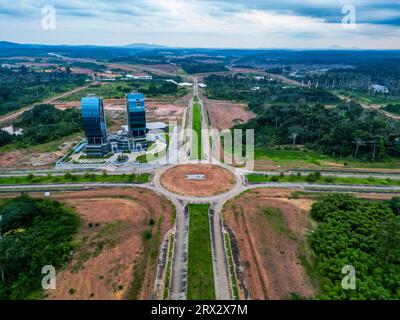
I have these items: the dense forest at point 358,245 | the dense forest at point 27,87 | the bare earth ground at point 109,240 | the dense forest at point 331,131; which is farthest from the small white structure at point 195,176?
the dense forest at point 27,87

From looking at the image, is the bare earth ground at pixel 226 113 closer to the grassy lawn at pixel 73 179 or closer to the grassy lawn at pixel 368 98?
the grassy lawn at pixel 73 179

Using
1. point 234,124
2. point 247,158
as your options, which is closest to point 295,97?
point 234,124

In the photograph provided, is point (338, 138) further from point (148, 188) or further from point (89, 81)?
point (89, 81)

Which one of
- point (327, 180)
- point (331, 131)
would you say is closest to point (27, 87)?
point (331, 131)

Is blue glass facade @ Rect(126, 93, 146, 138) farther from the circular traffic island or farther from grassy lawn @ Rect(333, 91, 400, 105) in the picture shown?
grassy lawn @ Rect(333, 91, 400, 105)

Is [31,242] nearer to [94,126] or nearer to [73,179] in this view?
[73,179]

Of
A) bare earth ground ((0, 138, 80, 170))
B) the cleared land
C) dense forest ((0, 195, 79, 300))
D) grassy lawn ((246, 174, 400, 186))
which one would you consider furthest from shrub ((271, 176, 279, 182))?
bare earth ground ((0, 138, 80, 170))
